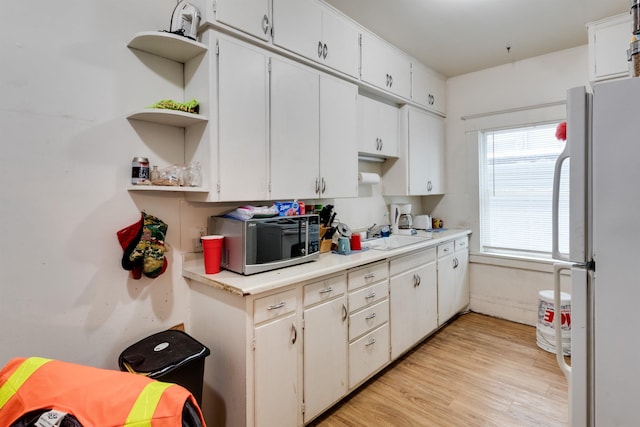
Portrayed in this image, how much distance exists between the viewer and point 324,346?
6.34 feet

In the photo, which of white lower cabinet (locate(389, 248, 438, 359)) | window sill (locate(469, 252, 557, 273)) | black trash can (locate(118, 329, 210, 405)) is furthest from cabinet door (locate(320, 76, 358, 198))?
window sill (locate(469, 252, 557, 273))

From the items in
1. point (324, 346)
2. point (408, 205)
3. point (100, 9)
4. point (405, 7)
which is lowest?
point (324, 346)

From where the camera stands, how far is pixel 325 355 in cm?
194

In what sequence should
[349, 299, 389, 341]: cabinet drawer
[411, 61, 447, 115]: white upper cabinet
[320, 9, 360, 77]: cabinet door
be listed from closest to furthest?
[349, 299, 389, 341]: cabinet drawer < [320, 9, 360, 77]: cabinet door < [411, 61, 447, 115]: white upper cabinet

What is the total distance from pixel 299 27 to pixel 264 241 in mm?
1445

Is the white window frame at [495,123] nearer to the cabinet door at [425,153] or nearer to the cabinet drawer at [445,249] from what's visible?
the cabinet door at [425,153]

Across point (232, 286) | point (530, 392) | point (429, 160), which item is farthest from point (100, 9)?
point (530, 392)

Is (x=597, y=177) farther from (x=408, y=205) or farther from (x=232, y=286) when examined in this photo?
(x=408, y=205)

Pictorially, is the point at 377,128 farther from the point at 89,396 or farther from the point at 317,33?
the point at 89,396

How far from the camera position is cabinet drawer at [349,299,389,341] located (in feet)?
7.00

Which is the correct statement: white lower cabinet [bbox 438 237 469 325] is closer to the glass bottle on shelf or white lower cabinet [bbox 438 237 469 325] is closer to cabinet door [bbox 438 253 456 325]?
cabinet door [bbox 438 253 456 325]

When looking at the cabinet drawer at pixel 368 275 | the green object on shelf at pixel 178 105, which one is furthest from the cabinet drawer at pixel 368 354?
the green object on shelf at pixel 178 105

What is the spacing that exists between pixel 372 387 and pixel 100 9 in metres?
2.83

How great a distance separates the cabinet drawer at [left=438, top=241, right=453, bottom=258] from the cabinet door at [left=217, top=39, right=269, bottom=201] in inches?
78.0
